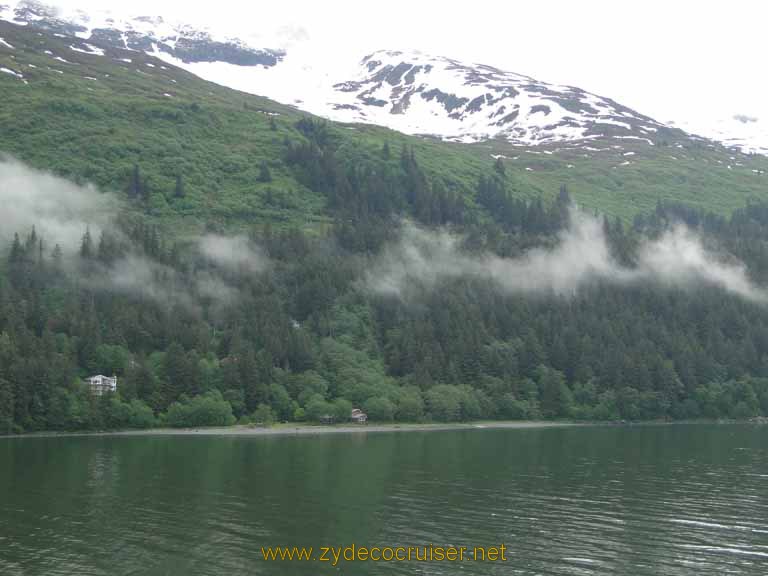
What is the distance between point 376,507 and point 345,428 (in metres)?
70.2

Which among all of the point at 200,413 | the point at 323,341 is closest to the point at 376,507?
the point at 200,413

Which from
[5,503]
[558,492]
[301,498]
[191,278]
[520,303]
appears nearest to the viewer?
[5,503]

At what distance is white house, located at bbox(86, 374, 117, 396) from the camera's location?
121m

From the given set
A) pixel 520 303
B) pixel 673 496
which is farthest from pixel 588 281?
pixel 673 496

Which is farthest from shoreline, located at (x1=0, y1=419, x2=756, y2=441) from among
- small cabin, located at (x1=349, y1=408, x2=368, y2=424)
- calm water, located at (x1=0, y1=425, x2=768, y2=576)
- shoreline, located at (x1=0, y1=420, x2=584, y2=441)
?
calm water, located at (x1=0, y1=425, x2=768, y2=576)

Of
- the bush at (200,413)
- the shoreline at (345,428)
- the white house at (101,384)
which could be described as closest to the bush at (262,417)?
the shoreline at (345,428)

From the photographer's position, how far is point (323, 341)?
14938 cm

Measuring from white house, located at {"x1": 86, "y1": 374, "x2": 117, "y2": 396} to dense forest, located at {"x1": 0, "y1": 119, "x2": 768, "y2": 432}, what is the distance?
1648mm

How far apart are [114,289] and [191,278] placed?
598 inches

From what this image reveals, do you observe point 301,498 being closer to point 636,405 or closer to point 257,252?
point 636,405

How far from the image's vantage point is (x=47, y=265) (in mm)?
158000

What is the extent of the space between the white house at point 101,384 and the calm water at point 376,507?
2464 cm

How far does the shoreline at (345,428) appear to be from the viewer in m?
114

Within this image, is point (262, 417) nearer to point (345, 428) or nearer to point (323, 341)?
point (345, 428)
